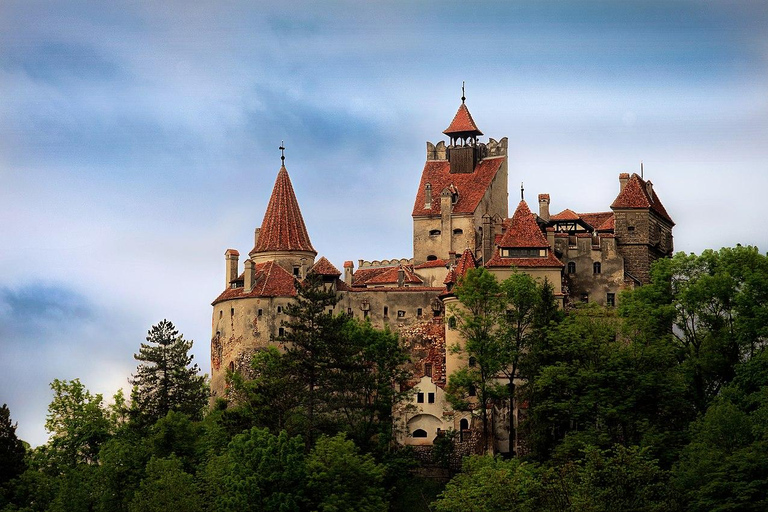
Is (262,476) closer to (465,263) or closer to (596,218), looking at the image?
(465,263)

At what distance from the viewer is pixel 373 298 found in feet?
383

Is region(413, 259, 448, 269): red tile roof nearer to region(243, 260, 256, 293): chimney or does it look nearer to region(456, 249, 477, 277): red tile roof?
region(456, 249, 477, 277): red tile roof

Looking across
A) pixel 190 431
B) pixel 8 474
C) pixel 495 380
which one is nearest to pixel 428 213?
pixel 495 380

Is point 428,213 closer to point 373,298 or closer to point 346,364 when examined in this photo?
point 373,298

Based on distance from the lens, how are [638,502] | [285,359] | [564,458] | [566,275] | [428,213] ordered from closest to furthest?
[638,502], [564,458], [285,359], [566,275], [428,213]

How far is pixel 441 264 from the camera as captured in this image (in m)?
120

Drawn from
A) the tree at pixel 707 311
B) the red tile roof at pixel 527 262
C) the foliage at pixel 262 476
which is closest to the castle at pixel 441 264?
the red tile roof at pixel 527 262

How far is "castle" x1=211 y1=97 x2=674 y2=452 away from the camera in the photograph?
109688 mm

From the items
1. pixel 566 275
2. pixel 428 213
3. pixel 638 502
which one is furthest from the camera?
pixel 428 213

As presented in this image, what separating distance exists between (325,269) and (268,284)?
398 centimetres

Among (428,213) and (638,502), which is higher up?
(428,213)

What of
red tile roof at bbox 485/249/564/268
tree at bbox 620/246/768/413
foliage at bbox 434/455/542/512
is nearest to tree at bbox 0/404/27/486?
foliage at bbox 434/455/542/512

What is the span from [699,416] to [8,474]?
128 feet

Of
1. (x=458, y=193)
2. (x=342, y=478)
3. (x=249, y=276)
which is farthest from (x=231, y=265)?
(x=342, y=478)
